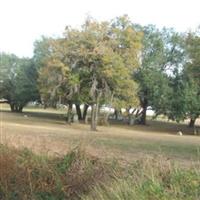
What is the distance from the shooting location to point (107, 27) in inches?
2000

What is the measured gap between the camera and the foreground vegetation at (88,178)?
6629 millimetres

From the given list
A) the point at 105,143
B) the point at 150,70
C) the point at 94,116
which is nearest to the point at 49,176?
the point at 105,143

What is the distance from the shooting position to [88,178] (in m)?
9.23

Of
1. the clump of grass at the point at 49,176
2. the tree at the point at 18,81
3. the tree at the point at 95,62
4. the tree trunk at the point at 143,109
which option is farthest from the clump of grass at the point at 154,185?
the tree at the point at 18,81

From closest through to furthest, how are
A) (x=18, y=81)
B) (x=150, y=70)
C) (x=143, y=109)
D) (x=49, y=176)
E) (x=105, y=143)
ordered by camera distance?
(x=49, y=176), (x=105, y=143), (x=150, y=70), (x=143, y=109), (x=18, y=81)

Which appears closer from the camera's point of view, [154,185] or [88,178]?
[154,185]

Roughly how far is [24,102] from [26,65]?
18.7 ft

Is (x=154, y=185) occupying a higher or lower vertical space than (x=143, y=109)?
lower

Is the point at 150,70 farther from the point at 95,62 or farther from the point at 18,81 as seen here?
the point at 18,81

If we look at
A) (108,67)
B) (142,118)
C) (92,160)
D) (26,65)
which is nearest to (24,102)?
(26,65)

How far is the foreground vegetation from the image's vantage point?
21.7 feet

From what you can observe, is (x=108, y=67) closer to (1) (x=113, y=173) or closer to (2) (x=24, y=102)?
(2) (x=24, y=102)

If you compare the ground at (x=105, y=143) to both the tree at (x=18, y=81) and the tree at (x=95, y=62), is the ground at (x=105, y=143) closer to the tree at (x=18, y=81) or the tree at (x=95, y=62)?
the tree at (x=95, y=62)

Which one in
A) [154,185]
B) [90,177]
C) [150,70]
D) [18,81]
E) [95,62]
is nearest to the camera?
[154,185]
